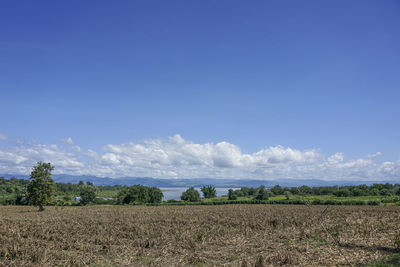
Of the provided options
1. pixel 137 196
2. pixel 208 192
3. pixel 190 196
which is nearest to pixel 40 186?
pixel 137 196

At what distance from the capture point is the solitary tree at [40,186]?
185 ft

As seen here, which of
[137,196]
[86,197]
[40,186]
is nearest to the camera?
[40,186]

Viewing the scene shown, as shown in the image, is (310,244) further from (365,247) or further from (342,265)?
(342,265)

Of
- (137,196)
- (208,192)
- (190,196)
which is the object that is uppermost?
(137,196)

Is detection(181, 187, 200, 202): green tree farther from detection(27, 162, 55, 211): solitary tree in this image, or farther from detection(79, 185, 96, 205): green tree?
detection(27, 162, 55, 211): solitary tree

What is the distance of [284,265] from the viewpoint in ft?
40.4

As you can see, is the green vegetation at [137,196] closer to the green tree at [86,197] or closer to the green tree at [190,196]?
the green tree at [86,197]

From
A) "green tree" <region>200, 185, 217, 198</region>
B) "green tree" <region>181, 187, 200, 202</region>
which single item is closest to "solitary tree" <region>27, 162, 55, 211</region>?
"green tree" <region>181, 187, 200, 202</region>

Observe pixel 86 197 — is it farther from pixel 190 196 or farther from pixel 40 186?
pixel 190 196

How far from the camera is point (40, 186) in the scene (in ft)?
186

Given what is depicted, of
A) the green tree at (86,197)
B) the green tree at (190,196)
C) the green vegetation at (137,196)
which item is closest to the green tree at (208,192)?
the green tree at (190,196)

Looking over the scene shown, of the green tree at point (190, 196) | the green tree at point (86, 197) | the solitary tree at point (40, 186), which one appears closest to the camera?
the solitary tree at point (40, 186)

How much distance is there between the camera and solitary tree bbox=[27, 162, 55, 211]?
56.3 meters

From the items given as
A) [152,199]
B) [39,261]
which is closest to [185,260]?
[39,261]
